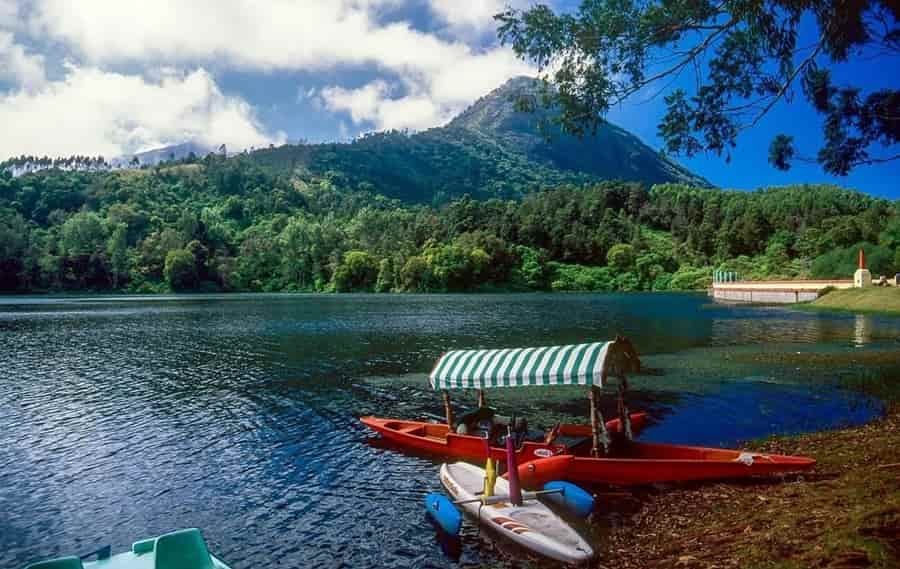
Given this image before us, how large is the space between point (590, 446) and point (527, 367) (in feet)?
10.3

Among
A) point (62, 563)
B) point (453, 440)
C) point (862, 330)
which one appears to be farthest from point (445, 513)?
point (862, 330)

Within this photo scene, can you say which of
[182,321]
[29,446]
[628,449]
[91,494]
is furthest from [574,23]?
[182,321]

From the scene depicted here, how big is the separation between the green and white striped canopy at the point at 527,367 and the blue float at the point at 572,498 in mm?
3161

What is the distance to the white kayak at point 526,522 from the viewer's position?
41.3 feet

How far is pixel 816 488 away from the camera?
47.1 ft

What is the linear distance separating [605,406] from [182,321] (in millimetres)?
68097

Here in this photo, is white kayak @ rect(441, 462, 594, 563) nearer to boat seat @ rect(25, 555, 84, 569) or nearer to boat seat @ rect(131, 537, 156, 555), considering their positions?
boat seat @ rect(131, 537, 156, 555)

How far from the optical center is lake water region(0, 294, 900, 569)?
50.9ft

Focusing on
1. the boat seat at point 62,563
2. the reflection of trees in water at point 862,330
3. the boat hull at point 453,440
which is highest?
the boat seat at point 62,563

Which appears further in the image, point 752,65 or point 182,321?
point 182,321

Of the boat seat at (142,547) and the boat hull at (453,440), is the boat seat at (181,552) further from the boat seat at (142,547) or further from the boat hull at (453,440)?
the boat hull at (453,440)

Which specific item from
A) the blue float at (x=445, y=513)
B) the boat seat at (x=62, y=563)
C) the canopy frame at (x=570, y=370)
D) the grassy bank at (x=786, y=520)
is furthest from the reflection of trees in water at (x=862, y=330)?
the boat seat at (x=62, y=563)

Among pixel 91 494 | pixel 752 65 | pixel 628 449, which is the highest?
pixel 752 65

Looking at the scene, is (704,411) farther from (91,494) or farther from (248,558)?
(91,494)
